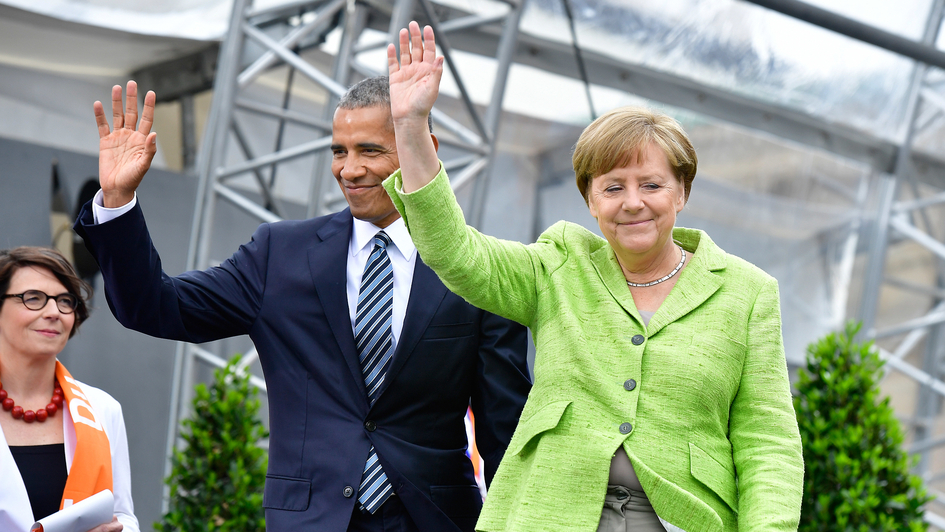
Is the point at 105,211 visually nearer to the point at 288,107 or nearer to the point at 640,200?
the point at 640,200

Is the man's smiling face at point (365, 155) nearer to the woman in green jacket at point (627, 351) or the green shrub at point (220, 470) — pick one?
the woman in green jacket at point (627, 351)

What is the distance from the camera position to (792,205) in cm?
887

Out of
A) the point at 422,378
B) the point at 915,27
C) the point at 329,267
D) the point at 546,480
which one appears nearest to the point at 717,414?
the point at 546,480

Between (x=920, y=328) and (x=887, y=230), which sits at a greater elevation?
(x=887, y=230)

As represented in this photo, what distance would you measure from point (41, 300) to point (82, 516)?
0.74 meters

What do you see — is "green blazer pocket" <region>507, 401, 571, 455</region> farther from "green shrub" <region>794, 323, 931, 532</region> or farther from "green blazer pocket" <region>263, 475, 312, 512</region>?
"green shrub" <region>794, 323, 931, 532</region>

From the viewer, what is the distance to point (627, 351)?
1639mm

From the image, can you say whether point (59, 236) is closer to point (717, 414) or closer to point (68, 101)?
point (68, 101)

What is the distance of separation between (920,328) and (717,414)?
874cm

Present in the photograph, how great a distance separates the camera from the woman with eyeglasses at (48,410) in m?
2.66

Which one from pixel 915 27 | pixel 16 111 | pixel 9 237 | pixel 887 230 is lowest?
pixel 9 237

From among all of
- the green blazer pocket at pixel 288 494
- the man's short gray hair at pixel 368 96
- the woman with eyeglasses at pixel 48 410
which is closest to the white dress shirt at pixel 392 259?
the man's short gray hair at pixel 368 96

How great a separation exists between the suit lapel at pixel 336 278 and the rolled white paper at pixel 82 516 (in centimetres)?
94

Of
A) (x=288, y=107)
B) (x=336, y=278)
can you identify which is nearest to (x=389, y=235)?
(x=336, y=278)
